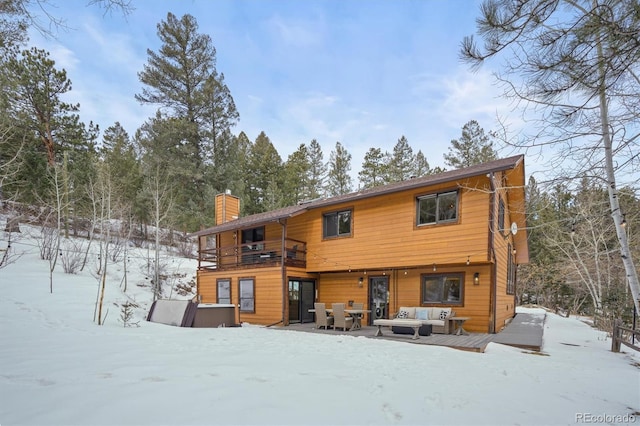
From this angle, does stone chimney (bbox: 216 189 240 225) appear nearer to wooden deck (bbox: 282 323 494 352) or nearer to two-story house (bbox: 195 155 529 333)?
two-story house (bbox: 195 155 529 333)

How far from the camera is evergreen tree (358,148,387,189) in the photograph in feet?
90.5

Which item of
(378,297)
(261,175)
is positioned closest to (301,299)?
(378,297)

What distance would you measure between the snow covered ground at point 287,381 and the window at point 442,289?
8.17 feet

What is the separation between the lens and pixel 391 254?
34.2ft

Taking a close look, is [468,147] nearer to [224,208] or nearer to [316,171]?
[316,171]

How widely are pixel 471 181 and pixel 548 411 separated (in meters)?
6.58

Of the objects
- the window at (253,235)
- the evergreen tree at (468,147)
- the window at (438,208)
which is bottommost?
the window at (253,235)

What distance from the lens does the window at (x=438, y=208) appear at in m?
9.48

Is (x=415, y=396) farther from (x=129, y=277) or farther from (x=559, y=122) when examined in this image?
(x=129, y=277)

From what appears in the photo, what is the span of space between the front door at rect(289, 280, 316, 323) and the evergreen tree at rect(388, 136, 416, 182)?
16093 millimetres

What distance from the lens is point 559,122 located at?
4.01 meters

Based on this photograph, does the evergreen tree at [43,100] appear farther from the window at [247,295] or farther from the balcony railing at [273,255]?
the window at [247,295]

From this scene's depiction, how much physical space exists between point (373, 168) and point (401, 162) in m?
2.33

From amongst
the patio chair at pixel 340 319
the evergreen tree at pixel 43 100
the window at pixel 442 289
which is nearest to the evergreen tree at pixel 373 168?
the window at pixel 442 289
